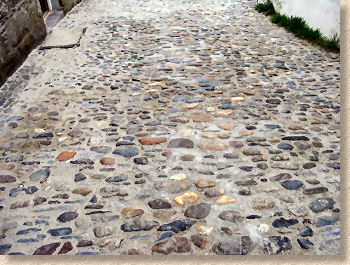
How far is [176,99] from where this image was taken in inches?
146

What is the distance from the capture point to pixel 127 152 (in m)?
2.80

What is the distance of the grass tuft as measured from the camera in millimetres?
4931

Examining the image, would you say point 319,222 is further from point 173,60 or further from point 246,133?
point 173,60

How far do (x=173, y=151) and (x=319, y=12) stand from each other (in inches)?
153

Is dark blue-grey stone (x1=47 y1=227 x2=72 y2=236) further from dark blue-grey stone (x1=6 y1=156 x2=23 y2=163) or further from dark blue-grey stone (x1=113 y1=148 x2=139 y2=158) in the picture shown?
dark blue-grey stone (x1=6 y1=156 x2=23 y2=163)

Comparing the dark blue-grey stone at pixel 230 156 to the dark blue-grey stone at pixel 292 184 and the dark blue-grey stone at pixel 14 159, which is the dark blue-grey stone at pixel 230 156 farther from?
the dark blue-grey stone at pixel 14 159

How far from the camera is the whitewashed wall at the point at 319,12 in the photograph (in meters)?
4.79

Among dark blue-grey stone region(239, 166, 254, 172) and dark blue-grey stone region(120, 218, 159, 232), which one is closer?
dark blue-grey stone region(120, 218, 159, 232)

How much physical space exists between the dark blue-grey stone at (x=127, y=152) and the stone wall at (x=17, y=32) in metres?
2.29

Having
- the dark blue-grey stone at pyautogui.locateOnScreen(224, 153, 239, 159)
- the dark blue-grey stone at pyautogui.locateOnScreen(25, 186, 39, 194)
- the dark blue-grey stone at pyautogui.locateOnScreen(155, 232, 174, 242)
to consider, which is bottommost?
the dark blue-grey stone at pyautogui.locateOnScreen(224, 153, 239, 159)

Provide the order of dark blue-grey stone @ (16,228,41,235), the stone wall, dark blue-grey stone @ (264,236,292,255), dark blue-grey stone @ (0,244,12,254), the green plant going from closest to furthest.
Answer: dark blue-grey stone @ (264,236,292,255), dark blue-grey stone @ (0,244,12,254), dark blue-grey stone @ (16,228,41,235), the stone wall, the green plant

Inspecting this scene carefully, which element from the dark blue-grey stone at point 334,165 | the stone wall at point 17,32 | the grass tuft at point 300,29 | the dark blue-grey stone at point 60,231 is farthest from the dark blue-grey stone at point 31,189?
the grass tuft at point 300,29

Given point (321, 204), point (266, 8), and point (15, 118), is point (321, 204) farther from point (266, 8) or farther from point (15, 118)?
point (266, 8)

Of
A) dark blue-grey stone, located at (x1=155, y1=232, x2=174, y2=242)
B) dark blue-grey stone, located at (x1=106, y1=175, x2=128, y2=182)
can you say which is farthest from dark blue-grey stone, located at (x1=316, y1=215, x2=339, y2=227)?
dark blue-grey stone, located at (x1=106, y1=175, x2=128, y2=182)
